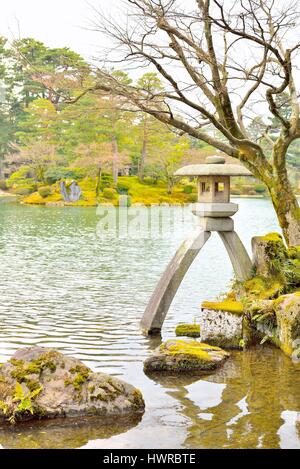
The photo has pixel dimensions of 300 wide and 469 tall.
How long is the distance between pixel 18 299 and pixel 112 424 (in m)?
6.14

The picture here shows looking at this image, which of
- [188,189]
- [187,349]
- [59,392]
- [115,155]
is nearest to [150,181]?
[188,189]

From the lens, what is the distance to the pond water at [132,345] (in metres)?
4.86

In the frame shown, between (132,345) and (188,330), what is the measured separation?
85 centimetres

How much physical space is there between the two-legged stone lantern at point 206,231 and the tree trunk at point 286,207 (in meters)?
1.20

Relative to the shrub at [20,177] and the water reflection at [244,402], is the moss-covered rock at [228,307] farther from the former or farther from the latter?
the shrub at [20,177]

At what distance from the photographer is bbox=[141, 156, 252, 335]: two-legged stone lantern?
8.04m

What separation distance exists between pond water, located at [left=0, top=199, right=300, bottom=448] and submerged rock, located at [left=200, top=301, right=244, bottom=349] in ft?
0.83

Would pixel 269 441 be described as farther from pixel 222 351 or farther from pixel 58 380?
pixel 222 351

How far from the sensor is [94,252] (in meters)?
18.0

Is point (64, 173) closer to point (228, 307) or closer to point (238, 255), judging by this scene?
point (238, 255)

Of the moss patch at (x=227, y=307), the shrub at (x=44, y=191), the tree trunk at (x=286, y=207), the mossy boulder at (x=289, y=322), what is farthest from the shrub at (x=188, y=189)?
the mossy boulder at (x=289, y=322)

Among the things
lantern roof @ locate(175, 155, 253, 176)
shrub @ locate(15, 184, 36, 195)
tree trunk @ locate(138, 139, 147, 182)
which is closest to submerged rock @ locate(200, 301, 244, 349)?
lantern roof @ locate(175, 155, 253, 176)

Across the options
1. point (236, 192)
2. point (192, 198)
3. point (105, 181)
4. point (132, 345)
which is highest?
point (105, 181)

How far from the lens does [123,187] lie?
4238 centimetres
